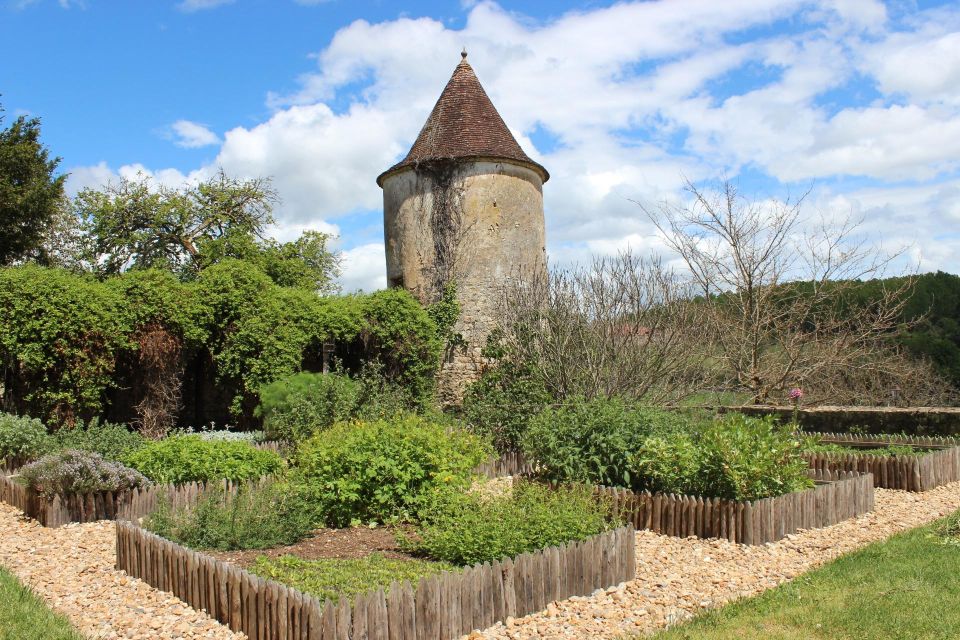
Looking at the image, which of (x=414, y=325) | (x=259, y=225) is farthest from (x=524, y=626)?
(x=259, y=225)

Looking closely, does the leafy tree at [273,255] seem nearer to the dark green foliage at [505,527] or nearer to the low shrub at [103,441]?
the low shrub at [103,441]

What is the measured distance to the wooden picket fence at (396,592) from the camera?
15.0ft

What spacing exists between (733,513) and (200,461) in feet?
20.1

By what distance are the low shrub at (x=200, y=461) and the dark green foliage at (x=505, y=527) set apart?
10.1 feet

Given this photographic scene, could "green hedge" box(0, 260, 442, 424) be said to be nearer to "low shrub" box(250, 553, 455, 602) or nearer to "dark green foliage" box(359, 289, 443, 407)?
"dark green foliage" box(359, 289, 443, 407)

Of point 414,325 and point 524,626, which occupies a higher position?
point 414,325

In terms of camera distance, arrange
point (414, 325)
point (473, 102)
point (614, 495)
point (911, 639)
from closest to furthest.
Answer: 1. point (911, 639)
2. point (614, 495)
3. point (414, 325)
4. point (473, 102)

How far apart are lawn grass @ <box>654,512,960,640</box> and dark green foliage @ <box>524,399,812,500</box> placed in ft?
4.29

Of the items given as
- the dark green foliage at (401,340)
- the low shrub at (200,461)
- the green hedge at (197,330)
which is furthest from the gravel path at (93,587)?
the dark green foliage at (401,340)

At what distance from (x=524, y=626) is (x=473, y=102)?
46.5ft

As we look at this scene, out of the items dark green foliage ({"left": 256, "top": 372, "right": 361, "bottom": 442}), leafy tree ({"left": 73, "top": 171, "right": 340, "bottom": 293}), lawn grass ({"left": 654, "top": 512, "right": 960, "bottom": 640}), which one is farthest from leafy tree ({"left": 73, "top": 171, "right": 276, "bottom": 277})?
lawn grass ({"left": 654, "top": 512, "right": 960, "bottom": 640})

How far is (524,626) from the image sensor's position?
518cm

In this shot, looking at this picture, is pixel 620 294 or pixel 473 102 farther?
pixel 473 102

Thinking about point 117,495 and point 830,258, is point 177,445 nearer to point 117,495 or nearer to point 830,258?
point 117,495
